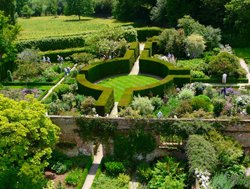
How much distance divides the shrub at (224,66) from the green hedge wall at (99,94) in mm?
9889

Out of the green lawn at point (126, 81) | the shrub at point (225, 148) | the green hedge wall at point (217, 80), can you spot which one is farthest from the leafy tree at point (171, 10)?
the shrub at point (225, 148)

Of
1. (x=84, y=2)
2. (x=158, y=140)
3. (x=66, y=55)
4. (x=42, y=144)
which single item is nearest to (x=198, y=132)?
(x=158, y=140)

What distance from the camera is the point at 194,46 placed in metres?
38.2

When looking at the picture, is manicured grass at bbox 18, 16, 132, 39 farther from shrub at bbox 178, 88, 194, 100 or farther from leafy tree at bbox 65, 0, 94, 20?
shrub at bbox 178, 88, 194, 100

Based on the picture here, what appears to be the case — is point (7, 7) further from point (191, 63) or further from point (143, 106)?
point (143, 106)

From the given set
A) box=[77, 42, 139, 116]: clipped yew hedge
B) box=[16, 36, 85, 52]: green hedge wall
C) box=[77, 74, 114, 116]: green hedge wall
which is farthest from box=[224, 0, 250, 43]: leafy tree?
box=[77, 74, 114, 116]: green hedge wall

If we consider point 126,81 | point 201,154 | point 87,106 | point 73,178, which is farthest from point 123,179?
point 126,81

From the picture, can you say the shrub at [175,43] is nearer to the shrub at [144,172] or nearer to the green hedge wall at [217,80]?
the green hedge wall at [217,80]

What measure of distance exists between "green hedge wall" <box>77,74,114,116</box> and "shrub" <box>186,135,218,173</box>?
26.3 feet

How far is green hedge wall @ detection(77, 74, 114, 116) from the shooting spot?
2591cm

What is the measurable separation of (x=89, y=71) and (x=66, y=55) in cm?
897

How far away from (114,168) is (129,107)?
535cm

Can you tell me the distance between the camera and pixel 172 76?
102ft

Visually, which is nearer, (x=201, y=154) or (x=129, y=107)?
(x=201, y=154)
